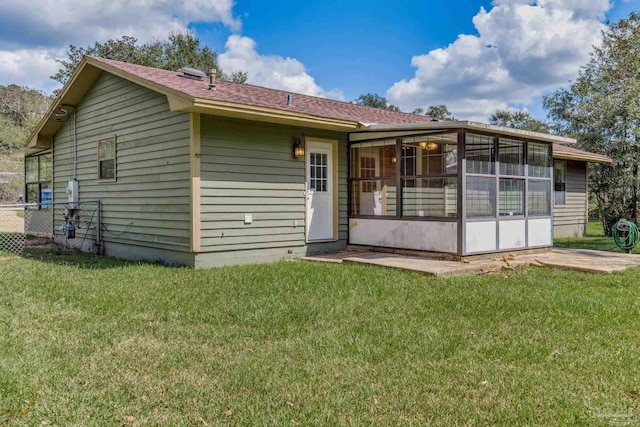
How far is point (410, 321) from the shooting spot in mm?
4223

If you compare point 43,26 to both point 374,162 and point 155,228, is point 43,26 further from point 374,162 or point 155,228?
point 374,162

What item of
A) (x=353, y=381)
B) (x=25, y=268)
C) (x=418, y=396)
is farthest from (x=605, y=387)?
(x=25, y=268)

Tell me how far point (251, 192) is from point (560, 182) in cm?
1067

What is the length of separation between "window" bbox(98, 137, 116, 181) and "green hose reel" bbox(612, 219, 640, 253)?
10153 mm

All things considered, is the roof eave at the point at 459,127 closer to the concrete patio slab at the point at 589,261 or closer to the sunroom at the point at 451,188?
the sunroom at the point at 451,188

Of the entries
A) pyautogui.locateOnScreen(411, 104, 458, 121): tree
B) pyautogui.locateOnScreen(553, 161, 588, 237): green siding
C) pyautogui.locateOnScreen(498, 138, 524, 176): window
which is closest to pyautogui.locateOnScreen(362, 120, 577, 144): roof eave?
pyautogui.locateOnScreen(498, 138, 524, 176): window

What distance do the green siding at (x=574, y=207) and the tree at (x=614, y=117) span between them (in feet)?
1.33

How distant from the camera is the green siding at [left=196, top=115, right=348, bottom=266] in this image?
282 inches

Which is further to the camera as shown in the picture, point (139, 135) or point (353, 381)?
point (139, 135)

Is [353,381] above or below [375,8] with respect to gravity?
below

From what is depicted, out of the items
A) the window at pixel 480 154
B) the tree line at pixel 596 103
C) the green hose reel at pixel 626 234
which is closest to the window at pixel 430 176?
the window at pixel 480 154

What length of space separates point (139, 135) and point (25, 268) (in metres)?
2.86

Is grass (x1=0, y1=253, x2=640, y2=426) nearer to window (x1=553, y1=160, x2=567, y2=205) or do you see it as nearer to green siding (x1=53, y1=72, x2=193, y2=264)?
green siding (x1=53, y1=72, x2=193, y2=264)

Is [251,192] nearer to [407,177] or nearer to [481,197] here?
[407,177]
